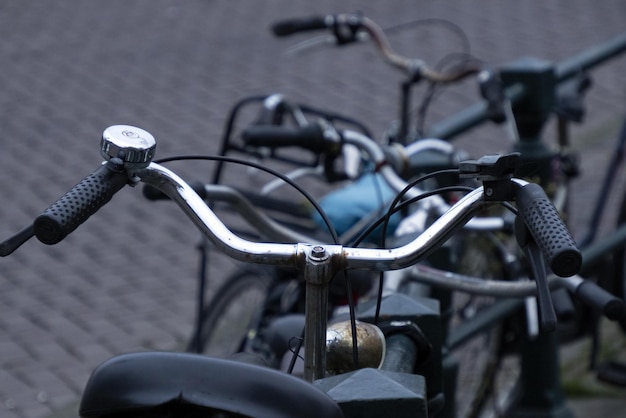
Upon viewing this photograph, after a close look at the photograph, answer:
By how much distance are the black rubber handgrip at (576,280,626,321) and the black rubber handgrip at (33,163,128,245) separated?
954 millimetres

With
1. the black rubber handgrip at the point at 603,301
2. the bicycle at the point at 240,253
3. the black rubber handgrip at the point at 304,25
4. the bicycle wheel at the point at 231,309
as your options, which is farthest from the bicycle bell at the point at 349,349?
the black rubber handgrip at the point at 304,25

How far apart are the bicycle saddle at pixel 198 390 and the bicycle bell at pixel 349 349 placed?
0.37m

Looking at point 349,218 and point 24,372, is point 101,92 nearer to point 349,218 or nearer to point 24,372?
point 24,372

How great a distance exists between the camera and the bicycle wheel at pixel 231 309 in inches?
146

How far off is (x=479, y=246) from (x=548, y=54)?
209 inches

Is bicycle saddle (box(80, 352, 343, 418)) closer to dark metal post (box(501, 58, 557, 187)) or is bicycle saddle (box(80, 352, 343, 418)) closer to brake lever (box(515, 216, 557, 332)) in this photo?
brake lever (box(515, 216, 557, 332))

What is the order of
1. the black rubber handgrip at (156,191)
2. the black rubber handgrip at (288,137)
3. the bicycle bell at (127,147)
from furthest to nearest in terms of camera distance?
1. the black rubber handgrip at (288,137)
2. the black rubber handgrip at (156,191)
3. the bicycle bell at (127,147)

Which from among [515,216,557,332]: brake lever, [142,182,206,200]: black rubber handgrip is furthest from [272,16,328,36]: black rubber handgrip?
[515,216,557,332]: brake lever

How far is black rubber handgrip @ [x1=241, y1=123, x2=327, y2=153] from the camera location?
2783 mm

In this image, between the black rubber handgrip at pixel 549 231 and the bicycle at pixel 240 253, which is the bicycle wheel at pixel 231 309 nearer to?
the bicycle at pixel 240 253

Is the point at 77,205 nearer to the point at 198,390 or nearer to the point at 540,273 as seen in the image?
the point at 198,390

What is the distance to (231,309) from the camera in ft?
12.4

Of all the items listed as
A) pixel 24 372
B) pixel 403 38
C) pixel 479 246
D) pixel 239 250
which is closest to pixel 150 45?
pixel 403 38

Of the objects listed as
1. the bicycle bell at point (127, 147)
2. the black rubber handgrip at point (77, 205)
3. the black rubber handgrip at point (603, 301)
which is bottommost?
the black rubber handgrip at point (603, 301)
